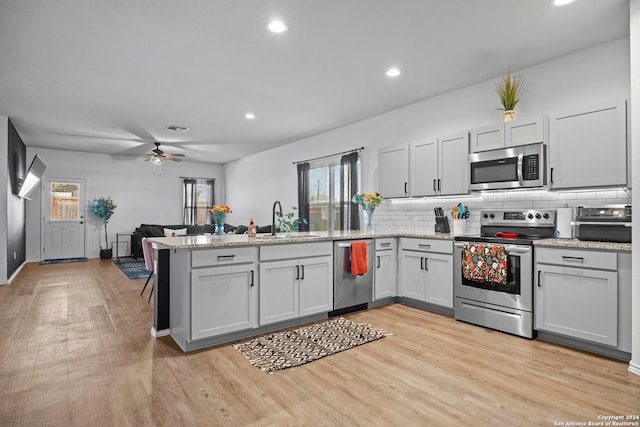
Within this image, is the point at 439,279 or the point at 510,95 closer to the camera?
the point at 510,95

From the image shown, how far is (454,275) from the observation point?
378cm

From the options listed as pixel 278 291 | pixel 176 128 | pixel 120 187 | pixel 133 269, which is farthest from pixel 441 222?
pixel 120 187

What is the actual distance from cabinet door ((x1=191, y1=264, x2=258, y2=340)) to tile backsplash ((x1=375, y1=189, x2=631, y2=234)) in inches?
102

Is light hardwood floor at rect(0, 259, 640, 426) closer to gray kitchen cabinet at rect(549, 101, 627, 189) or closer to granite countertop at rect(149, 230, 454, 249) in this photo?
granite countertop at rect(149, 230, 454, 249)

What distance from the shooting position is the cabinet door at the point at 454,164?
3994mm

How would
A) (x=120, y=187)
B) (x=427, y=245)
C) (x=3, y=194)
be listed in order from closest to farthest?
(x=427, y=245), (x=3, y=194), (x=120, y=187)

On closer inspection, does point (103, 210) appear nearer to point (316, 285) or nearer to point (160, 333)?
point (160, 333)

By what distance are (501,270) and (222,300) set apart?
2562mm

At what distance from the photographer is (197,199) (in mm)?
10414

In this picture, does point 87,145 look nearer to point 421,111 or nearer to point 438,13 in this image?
point 421,111

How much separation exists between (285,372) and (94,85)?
4.00 metres

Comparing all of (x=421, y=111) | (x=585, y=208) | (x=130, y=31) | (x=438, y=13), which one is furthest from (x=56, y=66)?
(x=585, y=208)

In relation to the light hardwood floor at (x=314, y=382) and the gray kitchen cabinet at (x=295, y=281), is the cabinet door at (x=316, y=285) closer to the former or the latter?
the gray kitchen cabinet at (x=295, y=281)

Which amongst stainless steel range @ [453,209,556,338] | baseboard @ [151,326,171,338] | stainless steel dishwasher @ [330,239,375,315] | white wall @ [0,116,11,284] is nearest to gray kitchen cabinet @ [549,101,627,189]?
stainless steel range @ [453,209,556,338]
